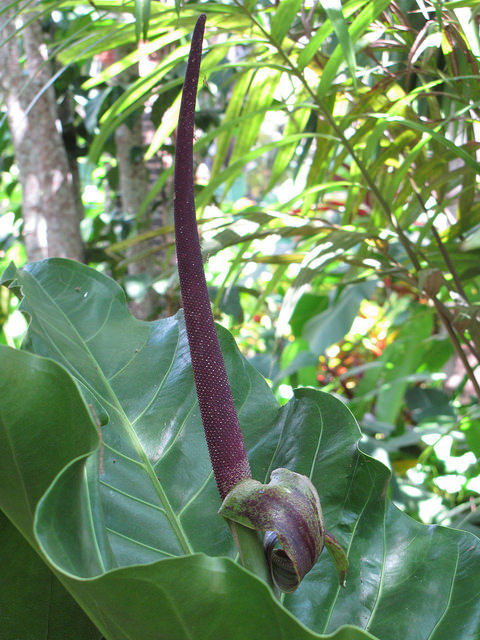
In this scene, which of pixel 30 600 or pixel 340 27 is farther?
pixel 340 27

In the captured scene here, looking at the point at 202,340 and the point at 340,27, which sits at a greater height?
the point at 340,27

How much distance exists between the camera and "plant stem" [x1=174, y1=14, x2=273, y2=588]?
0.22 meters

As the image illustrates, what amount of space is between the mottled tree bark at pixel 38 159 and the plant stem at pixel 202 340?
732mm

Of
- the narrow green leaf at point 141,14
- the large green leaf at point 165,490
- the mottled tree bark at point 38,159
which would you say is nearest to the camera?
the large green leaf at point 165,490

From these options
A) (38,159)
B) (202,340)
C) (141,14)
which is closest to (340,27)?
(141,14)

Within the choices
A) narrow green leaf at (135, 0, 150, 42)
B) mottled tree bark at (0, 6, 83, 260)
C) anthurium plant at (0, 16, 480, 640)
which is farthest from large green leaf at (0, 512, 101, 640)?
mottled tree bark at (0, 6, 83, 260)

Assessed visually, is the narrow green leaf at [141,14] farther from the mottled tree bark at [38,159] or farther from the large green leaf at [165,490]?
the mottled tree bark at [38,159]

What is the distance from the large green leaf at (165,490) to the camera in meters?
0.19

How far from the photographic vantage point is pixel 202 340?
24cm

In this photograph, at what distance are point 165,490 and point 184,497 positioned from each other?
0.03ft

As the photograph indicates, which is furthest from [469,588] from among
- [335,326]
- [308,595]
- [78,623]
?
[335,326]

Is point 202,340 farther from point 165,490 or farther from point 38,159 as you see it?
point 38,159

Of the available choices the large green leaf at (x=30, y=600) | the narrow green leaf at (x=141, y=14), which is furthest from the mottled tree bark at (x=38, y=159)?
the large green leaf at (x=30, y=600)

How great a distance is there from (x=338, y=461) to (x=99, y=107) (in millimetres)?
800
